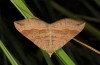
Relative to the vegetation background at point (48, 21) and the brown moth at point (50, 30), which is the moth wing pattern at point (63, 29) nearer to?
the brown moth at point (50, 30)

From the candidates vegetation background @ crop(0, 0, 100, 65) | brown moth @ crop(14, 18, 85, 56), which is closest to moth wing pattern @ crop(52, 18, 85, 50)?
brown moth @ crop(14, 18, 85, 56)

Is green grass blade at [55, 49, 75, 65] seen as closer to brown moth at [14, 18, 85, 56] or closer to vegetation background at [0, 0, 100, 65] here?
brown moth at [14, 18, 85, 56]

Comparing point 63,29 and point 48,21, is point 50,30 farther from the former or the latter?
point 48,21

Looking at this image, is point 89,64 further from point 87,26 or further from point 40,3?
point 40,3

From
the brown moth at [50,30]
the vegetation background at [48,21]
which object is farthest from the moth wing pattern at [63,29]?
the vegetation background at [48,21]

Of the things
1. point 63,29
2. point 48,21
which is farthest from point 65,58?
point 48,21
